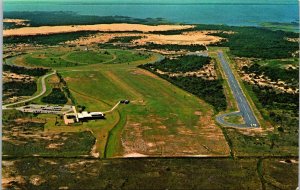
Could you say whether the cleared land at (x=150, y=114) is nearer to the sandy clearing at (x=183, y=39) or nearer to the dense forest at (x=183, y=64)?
the dense forest at (x=183, y=64)

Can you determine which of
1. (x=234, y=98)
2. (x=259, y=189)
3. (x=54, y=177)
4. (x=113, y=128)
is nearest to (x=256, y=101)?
(x=234, y=98)

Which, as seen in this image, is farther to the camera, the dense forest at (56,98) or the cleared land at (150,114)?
the dense forest at (56,98)

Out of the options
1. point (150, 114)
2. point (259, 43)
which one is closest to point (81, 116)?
point (150, 114)

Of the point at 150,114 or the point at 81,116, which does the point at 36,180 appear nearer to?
the point at 81,116

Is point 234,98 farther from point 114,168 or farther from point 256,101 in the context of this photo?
point 114,168

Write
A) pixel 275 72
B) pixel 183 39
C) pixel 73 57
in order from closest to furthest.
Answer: pixel 275 72 < pixel 73 57 < pixel 183 39

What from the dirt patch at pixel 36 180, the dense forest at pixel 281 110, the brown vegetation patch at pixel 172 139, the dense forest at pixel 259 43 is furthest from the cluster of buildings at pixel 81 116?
the dense forest at pixel 259 43
